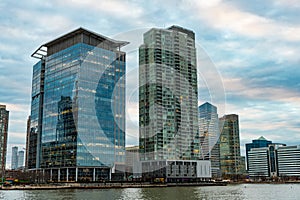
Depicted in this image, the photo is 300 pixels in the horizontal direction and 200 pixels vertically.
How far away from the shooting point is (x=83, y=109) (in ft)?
572

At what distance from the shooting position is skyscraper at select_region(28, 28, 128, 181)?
174 meters

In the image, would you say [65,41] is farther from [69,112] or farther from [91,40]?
[69,112]

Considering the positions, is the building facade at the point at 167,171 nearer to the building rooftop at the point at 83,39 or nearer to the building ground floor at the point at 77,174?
the building ground floor at the point at 77,174

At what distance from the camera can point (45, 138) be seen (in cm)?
18962

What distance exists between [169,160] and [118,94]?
4293 cm

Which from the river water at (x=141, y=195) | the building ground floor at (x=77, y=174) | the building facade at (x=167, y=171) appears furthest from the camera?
the building facade at (x=167, y=171)

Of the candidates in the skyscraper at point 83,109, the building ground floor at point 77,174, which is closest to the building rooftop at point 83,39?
the skyscraper at point 83,109

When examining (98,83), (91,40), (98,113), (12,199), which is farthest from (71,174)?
(12,199)

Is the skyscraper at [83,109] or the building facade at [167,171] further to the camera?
the building facade at [167,171]

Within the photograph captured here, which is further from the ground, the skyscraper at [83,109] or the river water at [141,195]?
the skyscraper at [83,109]

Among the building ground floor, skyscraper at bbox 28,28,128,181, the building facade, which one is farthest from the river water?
the building facade

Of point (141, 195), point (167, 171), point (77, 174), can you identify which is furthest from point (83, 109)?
point (141, 195)

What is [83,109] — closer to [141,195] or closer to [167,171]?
[167,171]

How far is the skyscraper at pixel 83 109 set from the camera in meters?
174
